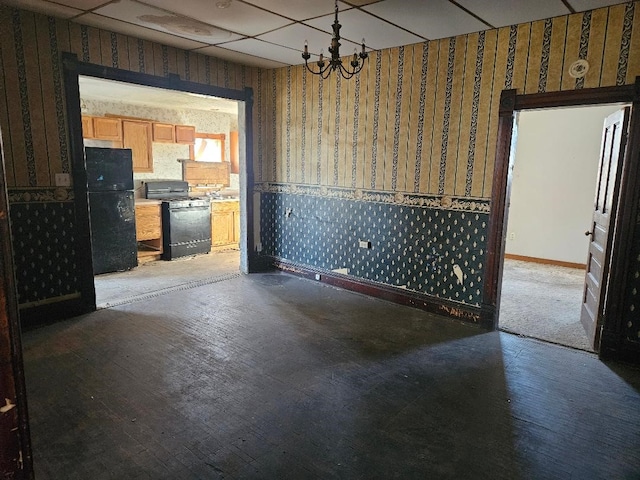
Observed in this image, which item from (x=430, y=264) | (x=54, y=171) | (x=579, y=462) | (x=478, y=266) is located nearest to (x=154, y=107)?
(x=54, y=171)

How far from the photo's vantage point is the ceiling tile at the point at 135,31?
11.8ft

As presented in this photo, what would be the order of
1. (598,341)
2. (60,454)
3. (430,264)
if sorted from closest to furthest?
(60,454) → (598,341) → (430,264)

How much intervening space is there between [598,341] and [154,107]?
23.6ft

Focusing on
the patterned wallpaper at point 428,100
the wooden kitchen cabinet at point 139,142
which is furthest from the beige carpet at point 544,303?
the wooden kitchen cabinet at point 139,142

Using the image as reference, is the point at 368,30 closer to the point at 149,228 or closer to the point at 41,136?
the point at 41,136

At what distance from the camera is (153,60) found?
429 centimetres

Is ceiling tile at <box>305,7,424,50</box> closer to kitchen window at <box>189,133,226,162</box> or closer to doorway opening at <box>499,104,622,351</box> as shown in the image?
doorway opening at <box>499,104,622,351</box>

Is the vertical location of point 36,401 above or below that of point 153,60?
below

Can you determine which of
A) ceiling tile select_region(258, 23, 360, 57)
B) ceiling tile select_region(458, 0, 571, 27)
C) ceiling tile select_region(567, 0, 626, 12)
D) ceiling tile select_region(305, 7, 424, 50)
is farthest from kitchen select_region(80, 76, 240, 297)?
ceiling tile select_region(567, 0, 626, 12)

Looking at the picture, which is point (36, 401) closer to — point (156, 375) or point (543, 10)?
point (156, 375)

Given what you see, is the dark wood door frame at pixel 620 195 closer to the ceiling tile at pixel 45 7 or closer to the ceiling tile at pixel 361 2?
the ceiling tile at pixel 361 2

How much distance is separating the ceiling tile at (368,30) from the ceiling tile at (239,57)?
1382 millimetres

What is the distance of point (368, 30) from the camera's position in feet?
12.1

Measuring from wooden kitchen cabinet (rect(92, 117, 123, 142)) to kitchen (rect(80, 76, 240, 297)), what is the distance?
0.01 m
